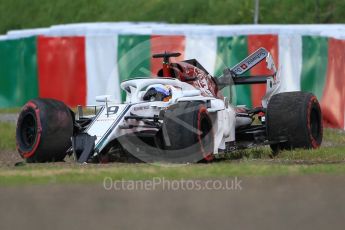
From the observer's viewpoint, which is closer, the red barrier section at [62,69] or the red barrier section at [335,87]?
the red barrier section at [335,87]

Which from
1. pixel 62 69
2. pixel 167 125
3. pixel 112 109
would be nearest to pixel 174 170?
pixel 167 125

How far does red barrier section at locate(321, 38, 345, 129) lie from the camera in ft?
62.8

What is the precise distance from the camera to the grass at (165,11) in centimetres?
3097

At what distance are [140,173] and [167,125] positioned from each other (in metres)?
2.24

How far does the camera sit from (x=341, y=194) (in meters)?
9.91

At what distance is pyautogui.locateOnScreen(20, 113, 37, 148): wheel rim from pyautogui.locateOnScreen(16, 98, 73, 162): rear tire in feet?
0.21

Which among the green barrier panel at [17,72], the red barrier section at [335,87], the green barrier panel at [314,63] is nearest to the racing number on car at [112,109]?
the red barrier section at [335,87]

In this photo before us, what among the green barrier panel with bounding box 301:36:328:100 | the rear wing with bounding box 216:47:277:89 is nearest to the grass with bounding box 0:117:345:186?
the rear wing with bounding box 216:47:277:89

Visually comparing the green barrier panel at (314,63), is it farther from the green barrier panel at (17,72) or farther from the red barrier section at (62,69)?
the green barrier panel at (17,72)

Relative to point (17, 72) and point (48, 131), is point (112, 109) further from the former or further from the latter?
point (17, 72)

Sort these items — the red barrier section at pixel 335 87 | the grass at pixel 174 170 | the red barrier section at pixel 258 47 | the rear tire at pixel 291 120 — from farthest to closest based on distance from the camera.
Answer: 1. the red barrier section at pixel 258 47
2. the red barrier section at pixel 335 87
3. the rear tire at pixel 291 120
4. the grass at pixel 174 170

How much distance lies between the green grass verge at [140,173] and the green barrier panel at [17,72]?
13.3m

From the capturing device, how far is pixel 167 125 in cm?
1398

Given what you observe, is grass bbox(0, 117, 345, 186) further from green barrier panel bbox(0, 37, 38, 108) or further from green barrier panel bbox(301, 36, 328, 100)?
green barrier panel bbox(0, 37, 38, 108)
